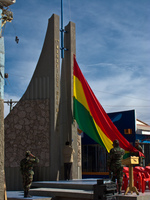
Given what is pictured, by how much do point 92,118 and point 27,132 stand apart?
10.6 ft

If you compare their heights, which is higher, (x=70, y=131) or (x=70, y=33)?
(x=70, y=33)

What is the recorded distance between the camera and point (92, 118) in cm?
1574

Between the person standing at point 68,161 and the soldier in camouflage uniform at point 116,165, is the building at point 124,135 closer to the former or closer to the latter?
the person standing at point 68,161

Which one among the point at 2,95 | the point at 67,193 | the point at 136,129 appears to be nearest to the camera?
the point at 2,95

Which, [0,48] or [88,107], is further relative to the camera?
[88,107]

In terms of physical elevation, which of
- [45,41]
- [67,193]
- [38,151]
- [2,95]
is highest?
[45,41]

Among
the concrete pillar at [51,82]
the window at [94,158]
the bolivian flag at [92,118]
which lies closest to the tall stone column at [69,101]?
the bolivian flag at [92,118]

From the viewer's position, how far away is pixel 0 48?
723 cm

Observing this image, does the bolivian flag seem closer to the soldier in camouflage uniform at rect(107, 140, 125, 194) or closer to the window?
the soldier in camouflage uniform at rect(107, 140, 125, 194)

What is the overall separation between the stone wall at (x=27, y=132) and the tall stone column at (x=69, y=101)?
3.31 ft

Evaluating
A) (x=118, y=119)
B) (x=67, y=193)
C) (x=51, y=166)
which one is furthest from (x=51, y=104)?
(x=118, y=119)

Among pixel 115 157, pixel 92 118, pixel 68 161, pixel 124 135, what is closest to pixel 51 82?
pixel 92 118

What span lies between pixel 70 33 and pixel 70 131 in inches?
206

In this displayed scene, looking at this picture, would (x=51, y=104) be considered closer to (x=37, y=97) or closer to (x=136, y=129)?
(x=37, y=97)
